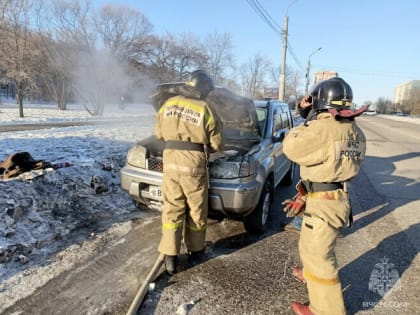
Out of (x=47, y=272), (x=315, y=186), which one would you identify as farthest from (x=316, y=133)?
(x=47, y=272)

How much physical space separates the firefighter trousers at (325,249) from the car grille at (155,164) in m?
1.86

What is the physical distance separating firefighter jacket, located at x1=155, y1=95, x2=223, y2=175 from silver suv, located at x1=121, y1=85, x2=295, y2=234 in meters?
0.40

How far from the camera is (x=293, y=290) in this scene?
271cm

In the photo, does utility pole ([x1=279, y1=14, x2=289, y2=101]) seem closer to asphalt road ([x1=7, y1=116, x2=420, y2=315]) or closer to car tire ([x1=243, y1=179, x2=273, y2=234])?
asphalt road ([x1=7, y1=116, x2=420, y2=315])

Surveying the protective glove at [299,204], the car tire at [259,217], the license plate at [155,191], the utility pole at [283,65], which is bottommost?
the car tire at [259,217]

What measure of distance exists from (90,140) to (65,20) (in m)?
15.2

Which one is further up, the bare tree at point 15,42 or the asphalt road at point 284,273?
the bare tree at point 15,42

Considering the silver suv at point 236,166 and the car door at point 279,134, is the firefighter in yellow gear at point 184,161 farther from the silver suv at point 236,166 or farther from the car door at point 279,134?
the car door at point 279,134

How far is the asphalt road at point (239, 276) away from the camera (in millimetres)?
2451

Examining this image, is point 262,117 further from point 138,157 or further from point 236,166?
point 138,157

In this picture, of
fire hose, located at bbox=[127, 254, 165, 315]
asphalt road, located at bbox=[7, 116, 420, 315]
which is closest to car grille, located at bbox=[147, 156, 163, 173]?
asphalt road, located at bbox=[7, 116, 420, 315]

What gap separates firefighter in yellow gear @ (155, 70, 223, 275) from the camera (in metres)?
2.84

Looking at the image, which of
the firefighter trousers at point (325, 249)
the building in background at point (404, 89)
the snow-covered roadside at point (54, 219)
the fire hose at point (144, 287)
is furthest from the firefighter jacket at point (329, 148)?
the building in background at point (404, 89)

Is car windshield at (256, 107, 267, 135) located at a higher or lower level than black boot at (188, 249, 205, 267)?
higher
